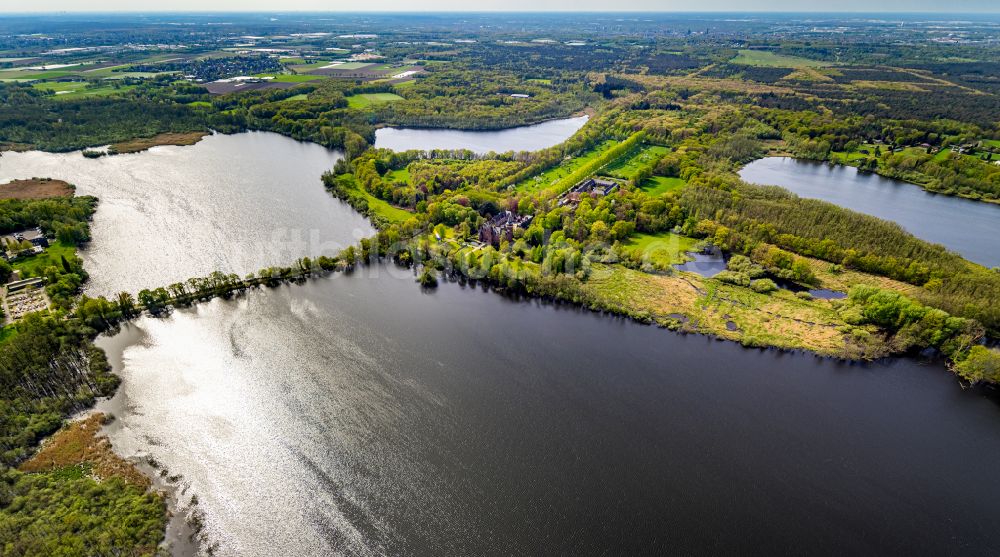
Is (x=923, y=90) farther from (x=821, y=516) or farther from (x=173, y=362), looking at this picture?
(x=173, y=362)

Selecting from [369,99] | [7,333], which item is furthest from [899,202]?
[369,99]

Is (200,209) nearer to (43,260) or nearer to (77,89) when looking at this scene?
(43,260)

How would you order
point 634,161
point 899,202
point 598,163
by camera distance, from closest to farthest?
point 899,202, point 598,163, point 634,161

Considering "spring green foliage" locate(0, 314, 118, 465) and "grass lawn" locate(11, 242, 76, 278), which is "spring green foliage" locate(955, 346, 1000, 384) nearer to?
"spring green foliage" locate(0, 314, 118, 465)

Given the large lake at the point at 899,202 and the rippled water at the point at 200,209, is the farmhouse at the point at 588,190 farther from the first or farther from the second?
the rippled water at the point at 200,209

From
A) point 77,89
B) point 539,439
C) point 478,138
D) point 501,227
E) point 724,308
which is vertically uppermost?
point 77,89

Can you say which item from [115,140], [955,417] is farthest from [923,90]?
[115,140]
